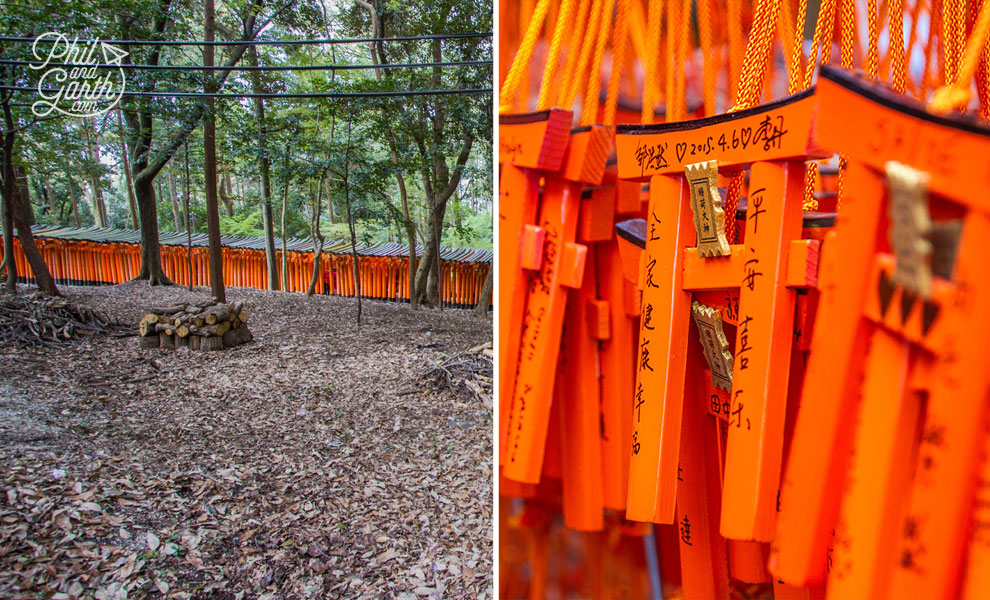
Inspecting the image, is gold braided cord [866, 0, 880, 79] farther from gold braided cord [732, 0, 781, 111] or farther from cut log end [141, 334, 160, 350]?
cut log end [141, 334, 160, 350]

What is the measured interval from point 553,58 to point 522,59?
0.12ft

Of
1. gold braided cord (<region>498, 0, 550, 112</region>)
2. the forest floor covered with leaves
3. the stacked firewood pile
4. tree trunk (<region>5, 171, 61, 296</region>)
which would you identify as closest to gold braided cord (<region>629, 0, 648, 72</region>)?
gold braided cord (<region>498, 0, 550, 112</region>)

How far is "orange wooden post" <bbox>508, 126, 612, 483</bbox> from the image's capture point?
0.55m

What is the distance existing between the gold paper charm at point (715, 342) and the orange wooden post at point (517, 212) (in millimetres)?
189

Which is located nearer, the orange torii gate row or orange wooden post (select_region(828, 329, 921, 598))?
orange wooden post (select_region(828, 329, 921, 598))

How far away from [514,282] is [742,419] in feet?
0.92

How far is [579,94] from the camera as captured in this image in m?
0.59

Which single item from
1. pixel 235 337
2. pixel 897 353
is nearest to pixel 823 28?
pixel 897 353

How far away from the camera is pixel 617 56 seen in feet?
2.01

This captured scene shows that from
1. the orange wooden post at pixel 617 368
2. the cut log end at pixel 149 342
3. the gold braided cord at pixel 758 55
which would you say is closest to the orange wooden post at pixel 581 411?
the orange wooden post at pixel 617 368

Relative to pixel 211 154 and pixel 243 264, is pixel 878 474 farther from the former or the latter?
pixel 243 264

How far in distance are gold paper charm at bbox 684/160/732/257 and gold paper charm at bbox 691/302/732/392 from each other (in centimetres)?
7

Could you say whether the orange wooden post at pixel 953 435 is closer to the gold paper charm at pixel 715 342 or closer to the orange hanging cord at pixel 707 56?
the gold paper charm at pixel 715 342

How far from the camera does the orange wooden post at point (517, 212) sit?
0.53m
